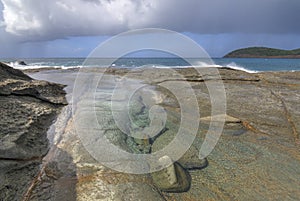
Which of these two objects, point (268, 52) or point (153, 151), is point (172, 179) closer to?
point (153, 151)

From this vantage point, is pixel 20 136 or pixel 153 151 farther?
pixel 153 151

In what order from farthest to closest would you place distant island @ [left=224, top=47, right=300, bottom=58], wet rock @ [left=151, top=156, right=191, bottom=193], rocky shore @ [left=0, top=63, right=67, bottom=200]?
distant island @ [left=224, top=47, right=300, bottom=58] → wet rock @ [left=151, top=156, right=191, bottom=193] → rocky shore @ [left=0, top=63, right=67, bottom=200]

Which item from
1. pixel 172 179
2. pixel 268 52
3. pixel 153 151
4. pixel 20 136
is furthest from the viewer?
pixel 268 52

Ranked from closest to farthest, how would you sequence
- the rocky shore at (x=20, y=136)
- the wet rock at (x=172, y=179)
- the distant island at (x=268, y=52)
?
the rocky shore at (x=20, y=136) < the wet rock at (x=172, y=179) < the distant island at (x=268, y=52)

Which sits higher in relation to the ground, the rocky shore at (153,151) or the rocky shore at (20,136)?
the rocky shore at (20,136)

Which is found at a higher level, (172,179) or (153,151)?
(172,179)

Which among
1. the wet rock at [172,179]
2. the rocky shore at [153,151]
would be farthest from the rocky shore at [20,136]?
the wet rock at [172,179]

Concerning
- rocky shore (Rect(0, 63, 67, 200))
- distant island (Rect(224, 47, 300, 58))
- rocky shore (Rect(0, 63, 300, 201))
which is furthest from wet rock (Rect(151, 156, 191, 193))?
distant island (Rect(224, 47, 300, 58))

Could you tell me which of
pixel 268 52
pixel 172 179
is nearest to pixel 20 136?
pixel 172 179

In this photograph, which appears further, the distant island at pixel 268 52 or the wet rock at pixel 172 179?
the distant island at pixel 268 52

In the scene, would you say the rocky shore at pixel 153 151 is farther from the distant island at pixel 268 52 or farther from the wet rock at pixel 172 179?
the distant island at pixel 268 52

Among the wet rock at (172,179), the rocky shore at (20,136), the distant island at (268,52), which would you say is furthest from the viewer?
the distant island at (268,52)

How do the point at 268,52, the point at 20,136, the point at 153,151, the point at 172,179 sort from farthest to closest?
the point at 268,52 < the point at 153,151 < the point at 20,136 < the point at 172,179

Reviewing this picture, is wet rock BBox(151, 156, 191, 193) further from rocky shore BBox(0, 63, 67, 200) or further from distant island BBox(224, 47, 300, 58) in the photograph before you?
distant island BBox(224, 47, 300, 58)
